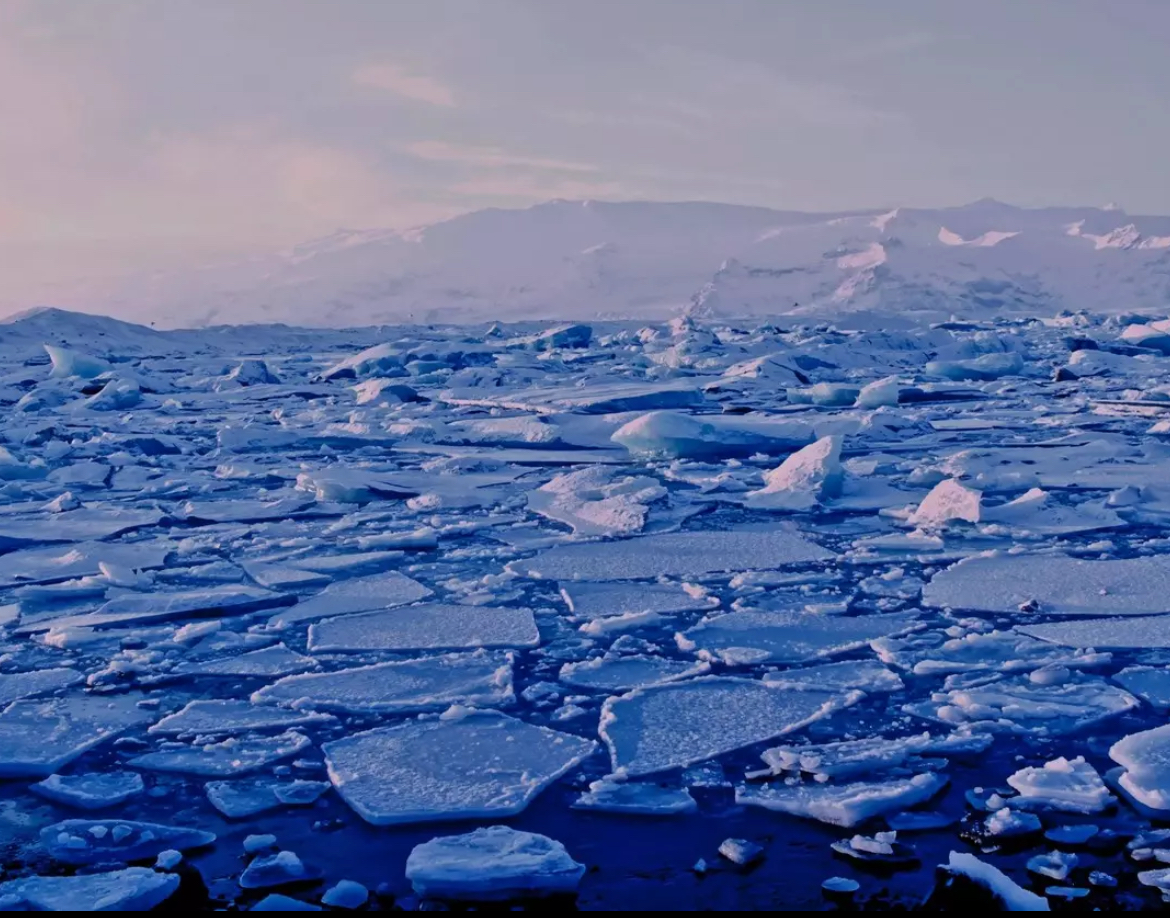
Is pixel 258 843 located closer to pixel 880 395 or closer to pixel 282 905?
pixel 282 905

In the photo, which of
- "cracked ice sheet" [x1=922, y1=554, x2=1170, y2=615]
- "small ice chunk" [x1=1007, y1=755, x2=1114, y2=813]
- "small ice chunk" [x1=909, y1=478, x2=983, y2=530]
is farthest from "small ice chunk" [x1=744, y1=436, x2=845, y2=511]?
"small ice chunk" [x1=1007, y1=755, x2=1114, y2=813]

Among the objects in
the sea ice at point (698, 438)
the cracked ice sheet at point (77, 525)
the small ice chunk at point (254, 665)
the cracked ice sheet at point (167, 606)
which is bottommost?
the small ice chunk at point (254, 665)

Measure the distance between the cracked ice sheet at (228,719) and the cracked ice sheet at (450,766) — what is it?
197mm

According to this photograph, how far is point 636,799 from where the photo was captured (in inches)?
90.7

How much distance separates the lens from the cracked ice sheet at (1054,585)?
11.9ft

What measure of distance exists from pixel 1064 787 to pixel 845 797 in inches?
17.5

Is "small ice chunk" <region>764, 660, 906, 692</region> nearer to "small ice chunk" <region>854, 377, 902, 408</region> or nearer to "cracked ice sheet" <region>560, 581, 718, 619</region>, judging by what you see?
"cracked ice sheet" <region>560, 581, 718, 619</region>

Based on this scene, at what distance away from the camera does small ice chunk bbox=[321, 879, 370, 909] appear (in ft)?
6.30

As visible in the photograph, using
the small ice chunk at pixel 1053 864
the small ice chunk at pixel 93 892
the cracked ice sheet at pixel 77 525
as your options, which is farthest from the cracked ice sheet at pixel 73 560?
the small ice chunk at pixel 1053 864

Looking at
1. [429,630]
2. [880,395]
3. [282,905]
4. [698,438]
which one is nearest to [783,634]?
[429,630]

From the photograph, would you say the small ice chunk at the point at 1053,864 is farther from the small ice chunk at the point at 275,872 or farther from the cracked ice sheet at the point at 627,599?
the cracked ice sheet at the point at 627,599

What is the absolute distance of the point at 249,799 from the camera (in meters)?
2.34

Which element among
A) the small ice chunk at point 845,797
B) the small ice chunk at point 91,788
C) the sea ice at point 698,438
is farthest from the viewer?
the sea ice at point 698,438

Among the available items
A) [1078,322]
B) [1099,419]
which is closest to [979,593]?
[1099,419]
